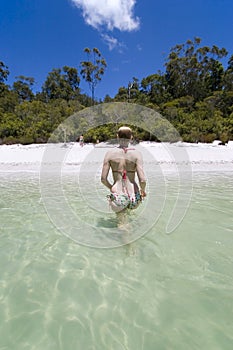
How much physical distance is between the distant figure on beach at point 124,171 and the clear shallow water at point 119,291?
774 mm

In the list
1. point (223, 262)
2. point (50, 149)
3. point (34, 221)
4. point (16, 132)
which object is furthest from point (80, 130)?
point (223, 262)

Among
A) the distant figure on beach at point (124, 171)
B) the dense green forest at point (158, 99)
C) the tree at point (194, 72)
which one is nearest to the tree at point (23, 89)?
the dense green forest at point (158, 99)

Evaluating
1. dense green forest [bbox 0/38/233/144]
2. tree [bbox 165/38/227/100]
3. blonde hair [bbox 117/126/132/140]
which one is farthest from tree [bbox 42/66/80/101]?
blonde hair [bbox 117/126/132/140]

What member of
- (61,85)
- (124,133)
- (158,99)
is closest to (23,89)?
(61,85)

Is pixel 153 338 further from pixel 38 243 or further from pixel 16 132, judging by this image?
pixel 16 132

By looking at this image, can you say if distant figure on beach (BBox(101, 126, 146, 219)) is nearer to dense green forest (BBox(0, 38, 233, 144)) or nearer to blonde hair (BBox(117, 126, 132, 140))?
blonde hair (BBox(117, 126, 132, 140))

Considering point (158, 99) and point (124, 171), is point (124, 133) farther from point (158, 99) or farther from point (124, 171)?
point (158, 99)

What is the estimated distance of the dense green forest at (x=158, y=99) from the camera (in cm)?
2730

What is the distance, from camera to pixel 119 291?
246 centimetres

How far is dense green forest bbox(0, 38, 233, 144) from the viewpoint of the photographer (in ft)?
89.6

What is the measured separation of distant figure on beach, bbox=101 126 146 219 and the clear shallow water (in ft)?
2.54

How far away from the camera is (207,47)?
50.2 meters

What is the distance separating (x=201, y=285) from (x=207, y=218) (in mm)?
2514

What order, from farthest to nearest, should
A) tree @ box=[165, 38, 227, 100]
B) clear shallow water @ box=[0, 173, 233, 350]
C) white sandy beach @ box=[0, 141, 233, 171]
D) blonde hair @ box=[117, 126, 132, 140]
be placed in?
tree @ box=[165, 38, 227, 100] → white sandy beach @ box=[0, 141, 233, 171] → blonde hair @ box=[117, 126, 132, 140] → clear shallow water @ box=[0, 173, 233, 350]
